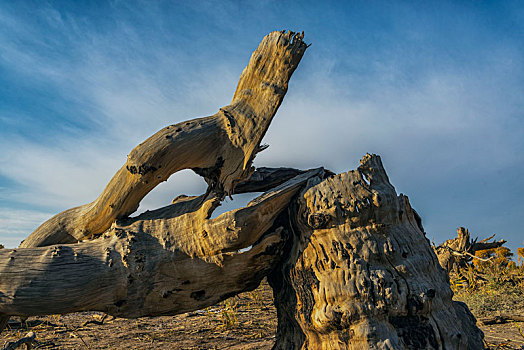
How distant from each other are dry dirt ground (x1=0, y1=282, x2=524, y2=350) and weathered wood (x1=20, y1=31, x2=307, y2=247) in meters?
2.49

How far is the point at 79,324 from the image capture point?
7160 millimetres

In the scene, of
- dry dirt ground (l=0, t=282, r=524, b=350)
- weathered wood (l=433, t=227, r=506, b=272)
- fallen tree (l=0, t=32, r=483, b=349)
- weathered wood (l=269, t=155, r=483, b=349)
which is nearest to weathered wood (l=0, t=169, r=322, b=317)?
fallen tree (l=0, t=32, r=483, b=349)

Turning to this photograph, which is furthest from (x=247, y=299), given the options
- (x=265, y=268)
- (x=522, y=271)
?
(x=522, y=271)

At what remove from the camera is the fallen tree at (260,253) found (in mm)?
3109

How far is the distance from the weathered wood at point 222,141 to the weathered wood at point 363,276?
792mm

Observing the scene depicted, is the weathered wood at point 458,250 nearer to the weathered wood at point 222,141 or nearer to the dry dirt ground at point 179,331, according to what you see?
the dry dirt ground at point 179,331

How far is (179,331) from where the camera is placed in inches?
247

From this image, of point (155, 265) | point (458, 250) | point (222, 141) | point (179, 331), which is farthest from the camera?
point (458, 250)

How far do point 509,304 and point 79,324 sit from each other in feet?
28.0

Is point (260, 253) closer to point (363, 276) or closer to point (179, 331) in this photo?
point (363, 276)

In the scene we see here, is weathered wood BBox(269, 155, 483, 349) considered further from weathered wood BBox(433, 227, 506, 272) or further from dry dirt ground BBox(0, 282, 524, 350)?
weathered wood BBox(433, 227, 506, 272)

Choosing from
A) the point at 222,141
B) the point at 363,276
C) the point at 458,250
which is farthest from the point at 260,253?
the point at 458,250

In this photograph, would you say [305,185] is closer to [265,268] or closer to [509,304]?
[265,268]

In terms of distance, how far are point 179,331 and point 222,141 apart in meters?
3.91
